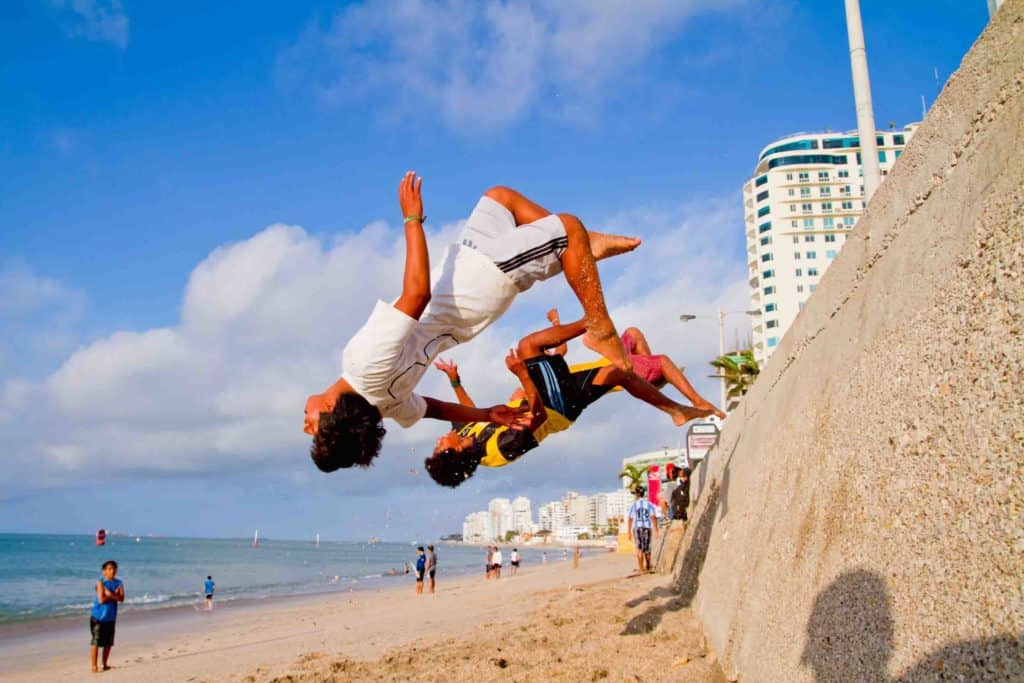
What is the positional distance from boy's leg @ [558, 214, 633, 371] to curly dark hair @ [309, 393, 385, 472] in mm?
1482

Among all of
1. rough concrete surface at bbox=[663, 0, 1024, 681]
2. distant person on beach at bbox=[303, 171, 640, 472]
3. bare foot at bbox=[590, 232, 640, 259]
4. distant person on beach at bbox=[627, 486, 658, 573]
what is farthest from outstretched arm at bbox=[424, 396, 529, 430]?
distant person on beach at bbox=[627, 486, 658, 573]

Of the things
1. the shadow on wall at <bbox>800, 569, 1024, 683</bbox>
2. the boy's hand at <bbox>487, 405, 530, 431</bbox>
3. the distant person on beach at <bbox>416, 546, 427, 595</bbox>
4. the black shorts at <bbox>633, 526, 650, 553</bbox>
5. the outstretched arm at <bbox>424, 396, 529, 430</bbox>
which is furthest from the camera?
the distant person on beach at <bbox>416, 546, 427, 595</bbox>

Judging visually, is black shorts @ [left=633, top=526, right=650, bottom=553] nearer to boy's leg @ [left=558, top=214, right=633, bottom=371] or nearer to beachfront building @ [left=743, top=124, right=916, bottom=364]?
boy's leg @ [left=558, top=214, right=633, bottom=371]

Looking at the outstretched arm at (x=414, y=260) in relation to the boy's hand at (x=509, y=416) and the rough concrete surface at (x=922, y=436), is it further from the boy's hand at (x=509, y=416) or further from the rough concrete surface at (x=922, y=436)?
the rough concrete surface at (x=922, y=436)

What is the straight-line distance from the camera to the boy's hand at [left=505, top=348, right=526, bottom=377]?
5.81 m

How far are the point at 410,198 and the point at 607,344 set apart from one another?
152 centimetres

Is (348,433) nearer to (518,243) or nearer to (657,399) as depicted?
(518,243)

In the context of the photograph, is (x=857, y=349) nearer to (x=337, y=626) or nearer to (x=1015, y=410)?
(x=1015, y=410)

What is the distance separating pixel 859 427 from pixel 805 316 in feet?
6.72

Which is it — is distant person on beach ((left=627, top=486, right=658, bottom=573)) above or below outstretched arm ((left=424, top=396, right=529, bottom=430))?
below

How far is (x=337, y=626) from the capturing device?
1681cm

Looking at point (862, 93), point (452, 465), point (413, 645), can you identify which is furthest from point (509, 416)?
point (862, 93)

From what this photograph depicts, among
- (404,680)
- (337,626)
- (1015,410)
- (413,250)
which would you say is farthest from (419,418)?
(337,626)

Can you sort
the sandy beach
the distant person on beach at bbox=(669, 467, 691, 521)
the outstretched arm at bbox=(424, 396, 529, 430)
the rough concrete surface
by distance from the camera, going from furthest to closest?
the distant person on beach at bbox=(669, 467, 691, 521) → the sandy beach → the outstretched arm at bbox=(424, 396, 529, 430) → the rough concrete surface
